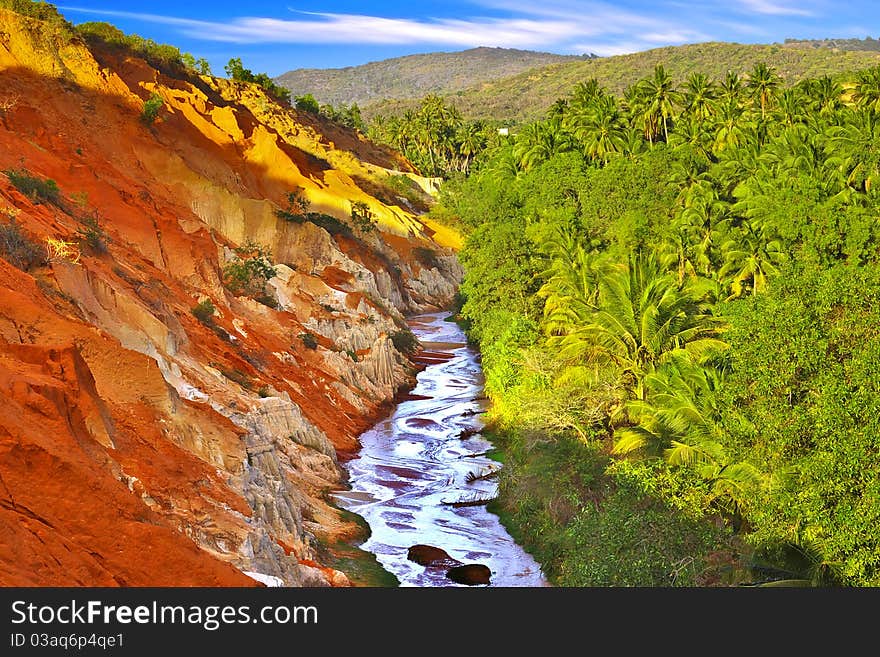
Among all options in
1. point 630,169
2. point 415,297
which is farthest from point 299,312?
point 415,297

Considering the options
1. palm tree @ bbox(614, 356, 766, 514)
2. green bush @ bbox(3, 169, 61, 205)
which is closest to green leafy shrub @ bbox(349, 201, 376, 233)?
green bush @ bbox(3, 169, 61, 205)

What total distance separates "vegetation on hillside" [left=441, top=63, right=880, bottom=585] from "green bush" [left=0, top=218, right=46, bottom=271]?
19.3 meters

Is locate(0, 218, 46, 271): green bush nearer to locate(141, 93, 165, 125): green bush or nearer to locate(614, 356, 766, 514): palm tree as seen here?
locate(614, 356, 766, 514): palm tree

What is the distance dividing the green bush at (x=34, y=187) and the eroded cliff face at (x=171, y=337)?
0.59 m

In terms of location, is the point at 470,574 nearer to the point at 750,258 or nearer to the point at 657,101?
the point at 750,258

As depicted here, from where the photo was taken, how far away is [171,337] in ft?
132

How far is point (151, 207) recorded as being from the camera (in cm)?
5934

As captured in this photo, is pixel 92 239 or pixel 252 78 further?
pixel 252 78

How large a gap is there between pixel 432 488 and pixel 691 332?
14311 mm

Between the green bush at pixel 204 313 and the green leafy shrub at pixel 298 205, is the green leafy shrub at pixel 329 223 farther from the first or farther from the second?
the green bush at pixel 204 313

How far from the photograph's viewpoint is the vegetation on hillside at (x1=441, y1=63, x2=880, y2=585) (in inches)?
907

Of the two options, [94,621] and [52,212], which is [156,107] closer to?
[52,212]

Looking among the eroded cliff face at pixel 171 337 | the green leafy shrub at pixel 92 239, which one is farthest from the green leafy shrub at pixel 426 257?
the green leafy shrub at pixel 92 239

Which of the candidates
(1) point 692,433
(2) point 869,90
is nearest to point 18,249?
(1) point 692,433
